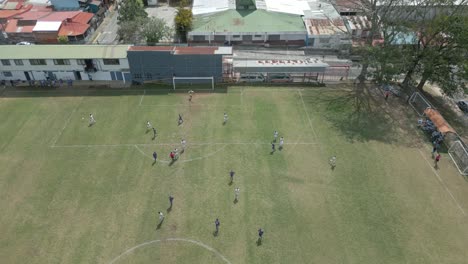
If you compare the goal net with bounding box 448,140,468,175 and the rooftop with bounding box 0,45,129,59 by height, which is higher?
the rooftop with bounding box 0,45,129,59

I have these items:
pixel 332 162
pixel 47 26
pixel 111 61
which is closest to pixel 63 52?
pixel 111 61

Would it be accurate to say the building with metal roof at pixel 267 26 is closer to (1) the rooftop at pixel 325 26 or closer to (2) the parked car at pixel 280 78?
(1) the rooftop at pixel 325 26

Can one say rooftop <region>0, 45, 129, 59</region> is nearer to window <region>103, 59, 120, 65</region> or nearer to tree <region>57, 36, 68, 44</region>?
window <region>103, 59, 120, 65</region>

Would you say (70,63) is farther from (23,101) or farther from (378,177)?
(378,177)

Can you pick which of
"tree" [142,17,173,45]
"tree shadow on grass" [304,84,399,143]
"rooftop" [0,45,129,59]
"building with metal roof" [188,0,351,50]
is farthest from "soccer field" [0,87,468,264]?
"building with metal roof" [188,0,351,50]

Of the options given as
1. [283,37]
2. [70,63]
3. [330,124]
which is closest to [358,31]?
[283,37]

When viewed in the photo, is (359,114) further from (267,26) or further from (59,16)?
(59,16)
